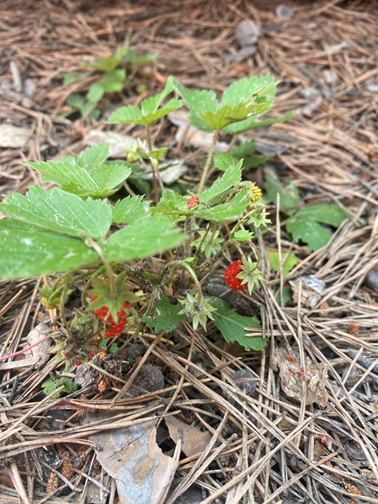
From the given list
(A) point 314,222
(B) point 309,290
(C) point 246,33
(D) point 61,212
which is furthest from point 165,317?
(C) point 246,33

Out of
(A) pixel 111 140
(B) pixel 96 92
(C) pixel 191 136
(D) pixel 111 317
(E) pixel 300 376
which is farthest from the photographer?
(B) pixel 96 92

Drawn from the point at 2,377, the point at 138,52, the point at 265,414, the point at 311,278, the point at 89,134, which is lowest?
→ the point at 2,377

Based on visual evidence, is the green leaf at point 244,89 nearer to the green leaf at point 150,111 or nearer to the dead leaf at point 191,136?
the green leaf at point 150,111

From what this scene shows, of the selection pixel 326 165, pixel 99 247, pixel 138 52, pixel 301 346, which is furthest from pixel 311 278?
pixel 138 52

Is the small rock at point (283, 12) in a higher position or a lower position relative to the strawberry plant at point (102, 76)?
higher

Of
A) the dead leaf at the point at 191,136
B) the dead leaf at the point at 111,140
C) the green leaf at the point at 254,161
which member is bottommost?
the dead leaf at the point at 111,140

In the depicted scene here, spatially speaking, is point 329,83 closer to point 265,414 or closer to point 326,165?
point 326,165

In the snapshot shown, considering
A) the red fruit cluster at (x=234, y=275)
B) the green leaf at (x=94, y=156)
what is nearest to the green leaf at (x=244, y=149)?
the green leaf at (x=94, y=156)

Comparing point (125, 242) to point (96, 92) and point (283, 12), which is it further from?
point (283, 12)
